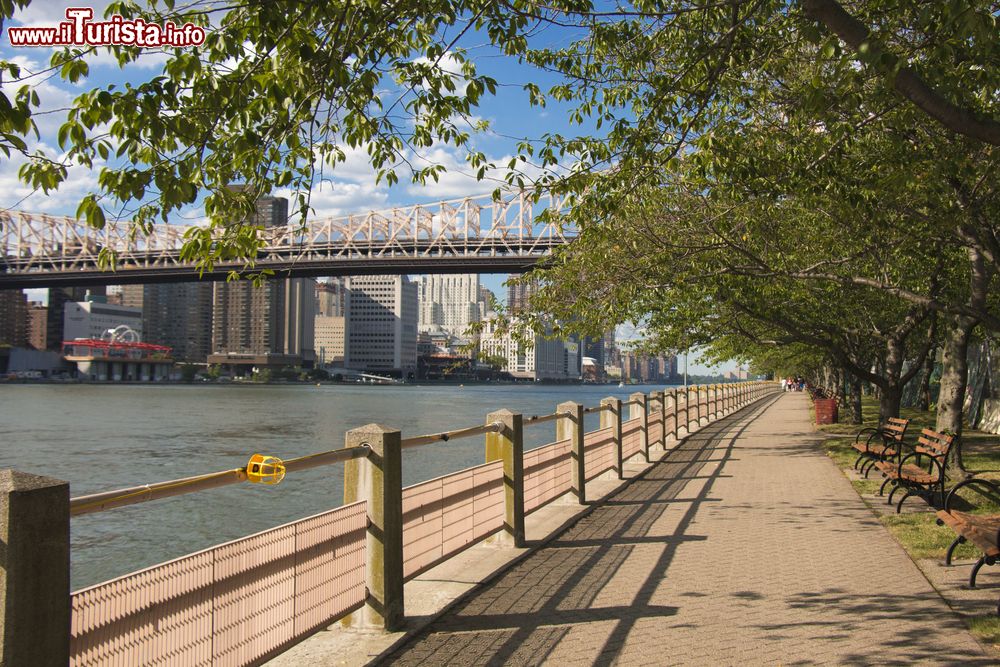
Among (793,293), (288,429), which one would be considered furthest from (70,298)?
(793,293)

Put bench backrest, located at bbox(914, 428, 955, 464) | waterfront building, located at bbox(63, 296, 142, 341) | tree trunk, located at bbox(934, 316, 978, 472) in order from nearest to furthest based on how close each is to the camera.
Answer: bench backrest, located at bbox(914, 428, 955, 464) → tree trunk, located at bbox(934, 316, 978, 472) → waterfront building, located at bbox(63, 296, 142, 341)

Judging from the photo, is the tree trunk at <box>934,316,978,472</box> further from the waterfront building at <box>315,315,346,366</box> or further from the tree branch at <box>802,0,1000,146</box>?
the waterfront building at <box>315,315,346,366</box>

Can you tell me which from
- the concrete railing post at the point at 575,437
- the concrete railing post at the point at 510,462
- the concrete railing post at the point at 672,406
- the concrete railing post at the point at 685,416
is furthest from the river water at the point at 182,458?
the concrete railing post at the point at 510,462

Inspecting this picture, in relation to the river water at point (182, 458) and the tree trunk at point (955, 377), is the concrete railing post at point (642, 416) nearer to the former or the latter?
the tree trunk at point (955, 377)

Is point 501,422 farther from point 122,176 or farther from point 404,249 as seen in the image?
point 404,249

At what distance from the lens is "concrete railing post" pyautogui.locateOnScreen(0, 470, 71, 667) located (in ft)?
9.54

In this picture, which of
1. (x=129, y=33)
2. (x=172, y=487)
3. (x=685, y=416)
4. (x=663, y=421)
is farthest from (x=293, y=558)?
(x=685, y=416)

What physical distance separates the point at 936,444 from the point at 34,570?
1034 cm

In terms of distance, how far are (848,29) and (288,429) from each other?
40.6 metres

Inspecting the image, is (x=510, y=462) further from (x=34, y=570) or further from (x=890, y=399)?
(x=890, y=399)

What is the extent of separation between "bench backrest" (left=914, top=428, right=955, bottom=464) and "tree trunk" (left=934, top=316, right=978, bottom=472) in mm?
1810

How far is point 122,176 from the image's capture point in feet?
17.6

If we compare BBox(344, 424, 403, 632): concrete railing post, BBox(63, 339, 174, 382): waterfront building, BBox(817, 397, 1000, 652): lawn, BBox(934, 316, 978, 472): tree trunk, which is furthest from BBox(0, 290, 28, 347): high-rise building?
BBox(344, 424, 403, 632): concrete railing post

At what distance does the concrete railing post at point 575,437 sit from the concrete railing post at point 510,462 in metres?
2.25
